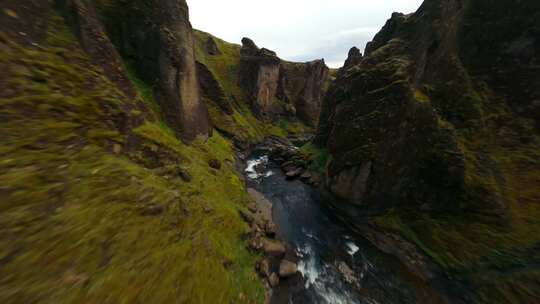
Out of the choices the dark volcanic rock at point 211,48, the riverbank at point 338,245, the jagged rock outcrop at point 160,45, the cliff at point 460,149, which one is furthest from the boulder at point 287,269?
the dark volcanic rock at point 211,48

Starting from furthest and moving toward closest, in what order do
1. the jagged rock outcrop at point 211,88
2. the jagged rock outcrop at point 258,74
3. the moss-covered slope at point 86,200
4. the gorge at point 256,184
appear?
1. the jagged rock outcrop at point 258,74
2. the jagged rock outcrop at point 211,88
3. the gorge at point 256,184
4. the moss-covered slope at point 86,200

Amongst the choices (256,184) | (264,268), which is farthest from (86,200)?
(256,184)

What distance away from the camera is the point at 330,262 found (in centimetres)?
1803

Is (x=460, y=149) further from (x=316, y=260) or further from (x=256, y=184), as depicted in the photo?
(x=256, y=184)

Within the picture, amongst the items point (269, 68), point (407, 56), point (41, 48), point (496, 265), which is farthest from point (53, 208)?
point (269, 68)

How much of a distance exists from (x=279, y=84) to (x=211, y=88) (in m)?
43.0

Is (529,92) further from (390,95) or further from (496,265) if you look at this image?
(496,265)

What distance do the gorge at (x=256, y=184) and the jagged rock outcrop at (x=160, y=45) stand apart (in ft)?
0.55

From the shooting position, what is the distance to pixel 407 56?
27.2 meters

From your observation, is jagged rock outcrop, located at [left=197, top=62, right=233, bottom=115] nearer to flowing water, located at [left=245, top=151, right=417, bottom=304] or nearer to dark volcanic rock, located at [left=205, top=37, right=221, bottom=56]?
flowing water, located at [left=245, top=151, right=417, bottom=304]

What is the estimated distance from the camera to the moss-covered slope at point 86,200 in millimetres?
6727

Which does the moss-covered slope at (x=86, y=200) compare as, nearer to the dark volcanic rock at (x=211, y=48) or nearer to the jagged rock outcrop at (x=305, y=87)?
the dark volcanic rock at (x=211, y=48)

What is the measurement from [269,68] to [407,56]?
57.7 metres

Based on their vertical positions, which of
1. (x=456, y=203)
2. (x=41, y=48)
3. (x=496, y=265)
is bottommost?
(x=496, y=265)
